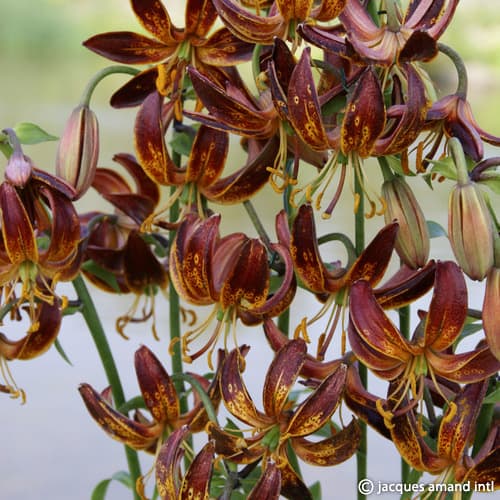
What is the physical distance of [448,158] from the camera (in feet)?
1.27

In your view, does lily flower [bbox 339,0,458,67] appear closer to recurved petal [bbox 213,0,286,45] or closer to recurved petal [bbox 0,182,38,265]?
recurved petal [bbox 213,0,286,45]

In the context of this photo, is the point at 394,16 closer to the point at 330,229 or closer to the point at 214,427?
the point at 214,427

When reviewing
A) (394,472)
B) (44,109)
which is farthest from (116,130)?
(394,472)

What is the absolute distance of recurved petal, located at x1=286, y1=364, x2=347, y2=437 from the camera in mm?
369

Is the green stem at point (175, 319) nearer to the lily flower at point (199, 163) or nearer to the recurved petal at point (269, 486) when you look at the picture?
the lily flower at point (199, 163)

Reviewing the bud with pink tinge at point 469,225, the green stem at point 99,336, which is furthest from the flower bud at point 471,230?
the green stem at point 99,336

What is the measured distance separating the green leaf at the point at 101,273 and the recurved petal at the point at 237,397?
0.15m

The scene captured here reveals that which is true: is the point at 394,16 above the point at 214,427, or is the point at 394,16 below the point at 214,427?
above

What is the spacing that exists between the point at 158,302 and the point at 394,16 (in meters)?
1.10

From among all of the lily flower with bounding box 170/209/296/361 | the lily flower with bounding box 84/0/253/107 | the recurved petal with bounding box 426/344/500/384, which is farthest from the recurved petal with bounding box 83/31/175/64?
the recurved petal with bounding box 426/344/500/384

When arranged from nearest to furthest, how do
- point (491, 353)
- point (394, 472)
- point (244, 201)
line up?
point (491, 353), point (244, 201), point (394, 472)

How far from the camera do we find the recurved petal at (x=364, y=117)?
0.35 m

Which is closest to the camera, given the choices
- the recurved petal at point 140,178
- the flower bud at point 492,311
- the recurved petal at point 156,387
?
the flower bud at point 492,311

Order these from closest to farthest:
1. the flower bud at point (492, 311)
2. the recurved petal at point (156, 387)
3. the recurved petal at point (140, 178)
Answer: the flower bud at point (492, 311) < the recurved petal at point (156, 387) < the recurved petal at point (140, 178)
